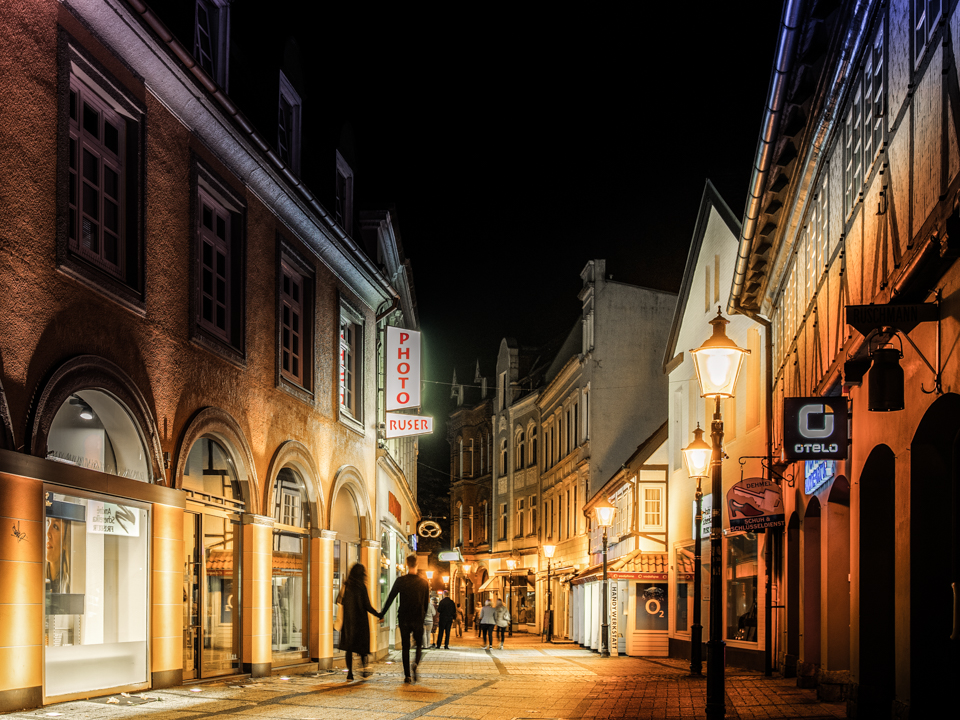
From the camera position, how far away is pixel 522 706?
14086mm

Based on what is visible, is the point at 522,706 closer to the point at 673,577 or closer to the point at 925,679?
the point at 925,679

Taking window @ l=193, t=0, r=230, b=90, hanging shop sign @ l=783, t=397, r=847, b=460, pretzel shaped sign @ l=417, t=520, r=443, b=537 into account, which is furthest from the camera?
pretzel shaped sign @ l=417, t=520, r=443, b=537

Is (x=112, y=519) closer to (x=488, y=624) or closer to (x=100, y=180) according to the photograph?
(x=100, y=180)

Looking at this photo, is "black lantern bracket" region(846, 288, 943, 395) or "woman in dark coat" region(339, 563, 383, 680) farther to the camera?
"woman in dark coat" region(339, 563, 383, 680)

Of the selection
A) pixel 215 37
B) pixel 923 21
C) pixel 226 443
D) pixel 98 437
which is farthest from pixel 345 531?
pixel 923 21

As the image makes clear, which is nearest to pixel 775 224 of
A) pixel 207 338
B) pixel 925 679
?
pixel 207 338

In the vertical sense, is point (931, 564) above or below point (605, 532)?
above

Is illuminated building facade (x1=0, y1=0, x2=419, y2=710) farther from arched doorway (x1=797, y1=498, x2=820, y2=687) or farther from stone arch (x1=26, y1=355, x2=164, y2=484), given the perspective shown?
arched doorway (x1=797, y1=498, x2=820, y2=687)

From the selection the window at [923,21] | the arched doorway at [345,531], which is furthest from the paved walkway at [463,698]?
the window at [923,21]

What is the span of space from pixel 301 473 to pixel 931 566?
12.2 m

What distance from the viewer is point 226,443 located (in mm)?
16531

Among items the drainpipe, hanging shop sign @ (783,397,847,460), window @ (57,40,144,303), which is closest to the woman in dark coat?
window @ (57,40,144,303)

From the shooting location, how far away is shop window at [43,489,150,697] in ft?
37.8

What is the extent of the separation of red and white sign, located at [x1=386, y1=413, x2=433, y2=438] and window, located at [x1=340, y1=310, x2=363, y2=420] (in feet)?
5.67
